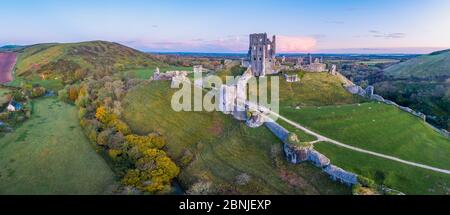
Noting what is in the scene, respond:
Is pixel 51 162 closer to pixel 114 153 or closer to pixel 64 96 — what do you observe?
pixel 114 153

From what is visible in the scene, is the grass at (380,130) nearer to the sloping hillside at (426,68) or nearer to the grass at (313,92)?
the grass at (313,92)

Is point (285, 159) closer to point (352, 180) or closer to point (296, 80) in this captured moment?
point (352, 180)

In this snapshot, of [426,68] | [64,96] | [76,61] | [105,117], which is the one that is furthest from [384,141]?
[76,61]

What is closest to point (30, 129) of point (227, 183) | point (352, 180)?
point (227, 183)

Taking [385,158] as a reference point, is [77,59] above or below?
Answer: above

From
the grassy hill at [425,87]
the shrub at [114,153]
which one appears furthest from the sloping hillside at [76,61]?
the grassy hill at [425,87]
